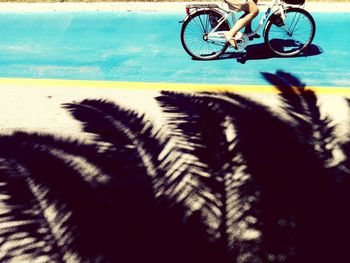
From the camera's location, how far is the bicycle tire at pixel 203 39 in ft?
18.7

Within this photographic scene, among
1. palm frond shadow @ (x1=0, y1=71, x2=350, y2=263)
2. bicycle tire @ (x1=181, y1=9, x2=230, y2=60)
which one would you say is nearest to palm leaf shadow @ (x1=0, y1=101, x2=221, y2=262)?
palm frond shadow @ (x1=0, y1=71, x2=350, y2=263)

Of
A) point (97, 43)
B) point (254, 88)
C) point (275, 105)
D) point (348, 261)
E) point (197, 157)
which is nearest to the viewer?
point (348, 261)

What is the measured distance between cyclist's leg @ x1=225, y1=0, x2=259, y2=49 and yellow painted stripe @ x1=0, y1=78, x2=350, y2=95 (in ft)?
2.94

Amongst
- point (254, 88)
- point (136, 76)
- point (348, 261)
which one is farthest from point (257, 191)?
point (136, 76)

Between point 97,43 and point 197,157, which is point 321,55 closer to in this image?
point 197,157

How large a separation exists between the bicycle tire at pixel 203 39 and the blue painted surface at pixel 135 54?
0.61ft

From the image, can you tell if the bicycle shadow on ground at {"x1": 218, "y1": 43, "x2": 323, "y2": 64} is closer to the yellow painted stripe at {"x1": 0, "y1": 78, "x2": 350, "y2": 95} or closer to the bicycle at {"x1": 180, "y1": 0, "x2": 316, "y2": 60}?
the bicycle at {"x1": 180, "y1": 0, "x2": 316, "y2": 60}

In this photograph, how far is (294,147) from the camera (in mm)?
3961

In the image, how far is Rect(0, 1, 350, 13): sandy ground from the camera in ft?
26.5

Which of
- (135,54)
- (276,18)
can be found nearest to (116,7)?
(135,54)

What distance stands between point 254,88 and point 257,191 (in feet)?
7.34

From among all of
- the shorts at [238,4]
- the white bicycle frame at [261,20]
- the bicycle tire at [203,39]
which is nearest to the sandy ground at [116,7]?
the bicycle tire at [203,39]

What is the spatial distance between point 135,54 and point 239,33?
214cm

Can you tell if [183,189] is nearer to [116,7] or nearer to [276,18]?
[276,18]
